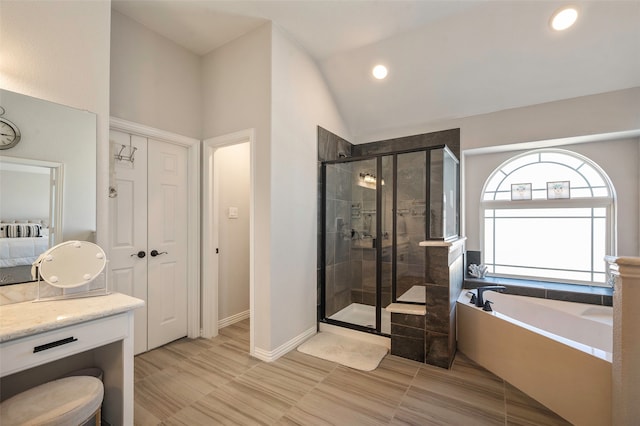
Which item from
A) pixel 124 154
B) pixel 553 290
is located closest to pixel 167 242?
pixel 124 154

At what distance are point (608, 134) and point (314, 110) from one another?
2929 mm

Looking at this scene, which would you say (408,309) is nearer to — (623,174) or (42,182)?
(623,174)

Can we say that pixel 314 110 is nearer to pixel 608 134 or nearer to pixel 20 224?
pixel 20 224

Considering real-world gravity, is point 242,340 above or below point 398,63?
below

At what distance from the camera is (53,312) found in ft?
4.79

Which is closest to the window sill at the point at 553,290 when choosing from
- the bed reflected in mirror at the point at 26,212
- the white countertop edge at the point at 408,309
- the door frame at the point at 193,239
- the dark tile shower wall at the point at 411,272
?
the dark tile shower wall at the point at 411,272

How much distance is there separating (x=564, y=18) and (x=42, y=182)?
4.02 m

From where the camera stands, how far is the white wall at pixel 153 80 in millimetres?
2449

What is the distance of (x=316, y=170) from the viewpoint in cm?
321

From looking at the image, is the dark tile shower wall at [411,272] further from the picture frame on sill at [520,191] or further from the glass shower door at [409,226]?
the picture frame on sill at [520,191]

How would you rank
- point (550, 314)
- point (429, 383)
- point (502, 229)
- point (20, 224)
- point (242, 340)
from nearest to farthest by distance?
point (20, 224), point (429, 383), point (550, 314), point (242, 340), point (502, 229)

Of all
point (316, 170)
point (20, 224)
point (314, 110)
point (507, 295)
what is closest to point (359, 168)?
point (316, 170)

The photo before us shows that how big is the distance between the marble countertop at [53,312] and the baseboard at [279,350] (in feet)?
4.34

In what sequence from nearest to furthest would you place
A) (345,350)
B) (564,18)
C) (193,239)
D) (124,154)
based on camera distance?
(564,18) < (124,154) < (345,350) < (193,239)
